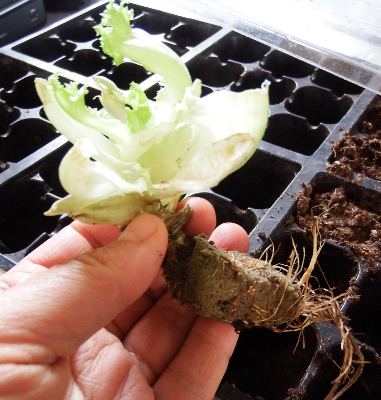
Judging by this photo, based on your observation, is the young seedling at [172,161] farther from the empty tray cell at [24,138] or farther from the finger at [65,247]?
the empty tray cell at [24,138]

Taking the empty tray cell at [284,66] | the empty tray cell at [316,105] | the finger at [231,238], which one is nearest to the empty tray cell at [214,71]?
the empty tray cell at [284,66]

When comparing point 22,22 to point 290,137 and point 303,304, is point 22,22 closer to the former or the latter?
point 290,137

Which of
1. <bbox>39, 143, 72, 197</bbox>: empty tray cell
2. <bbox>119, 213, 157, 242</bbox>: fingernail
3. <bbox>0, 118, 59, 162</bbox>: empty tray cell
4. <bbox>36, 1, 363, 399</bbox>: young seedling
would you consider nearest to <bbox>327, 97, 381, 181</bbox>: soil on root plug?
<bbox>36, 1, 363, 399</bbox>: young seedling

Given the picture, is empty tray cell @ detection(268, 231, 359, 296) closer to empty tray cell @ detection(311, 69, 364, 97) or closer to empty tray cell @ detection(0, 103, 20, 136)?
empty tray cell @ detection(311, 69, 364, 97)

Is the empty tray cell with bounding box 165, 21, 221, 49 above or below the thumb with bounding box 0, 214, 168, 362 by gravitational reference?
below

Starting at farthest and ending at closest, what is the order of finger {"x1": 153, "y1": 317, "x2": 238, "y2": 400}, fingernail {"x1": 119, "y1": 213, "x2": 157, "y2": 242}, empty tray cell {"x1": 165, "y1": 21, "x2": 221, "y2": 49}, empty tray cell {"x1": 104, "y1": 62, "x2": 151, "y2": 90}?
1. empty tray cell {"x1": 165, "y1": 21, "x2": 221, "y2": 49}
2. empty tray cell {"x1": 104, "y1": 62, "x2": 151, "y2": 90}
3. finger {"x1": 153, "y1": 317, "x2": 238, "y2": 400}
4. fingernail {"x1": 119, "y1": 213, "x2": 157, "y2": 242}

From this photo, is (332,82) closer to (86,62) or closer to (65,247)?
(86,62)

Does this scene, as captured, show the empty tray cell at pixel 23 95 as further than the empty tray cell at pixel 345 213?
Yes
